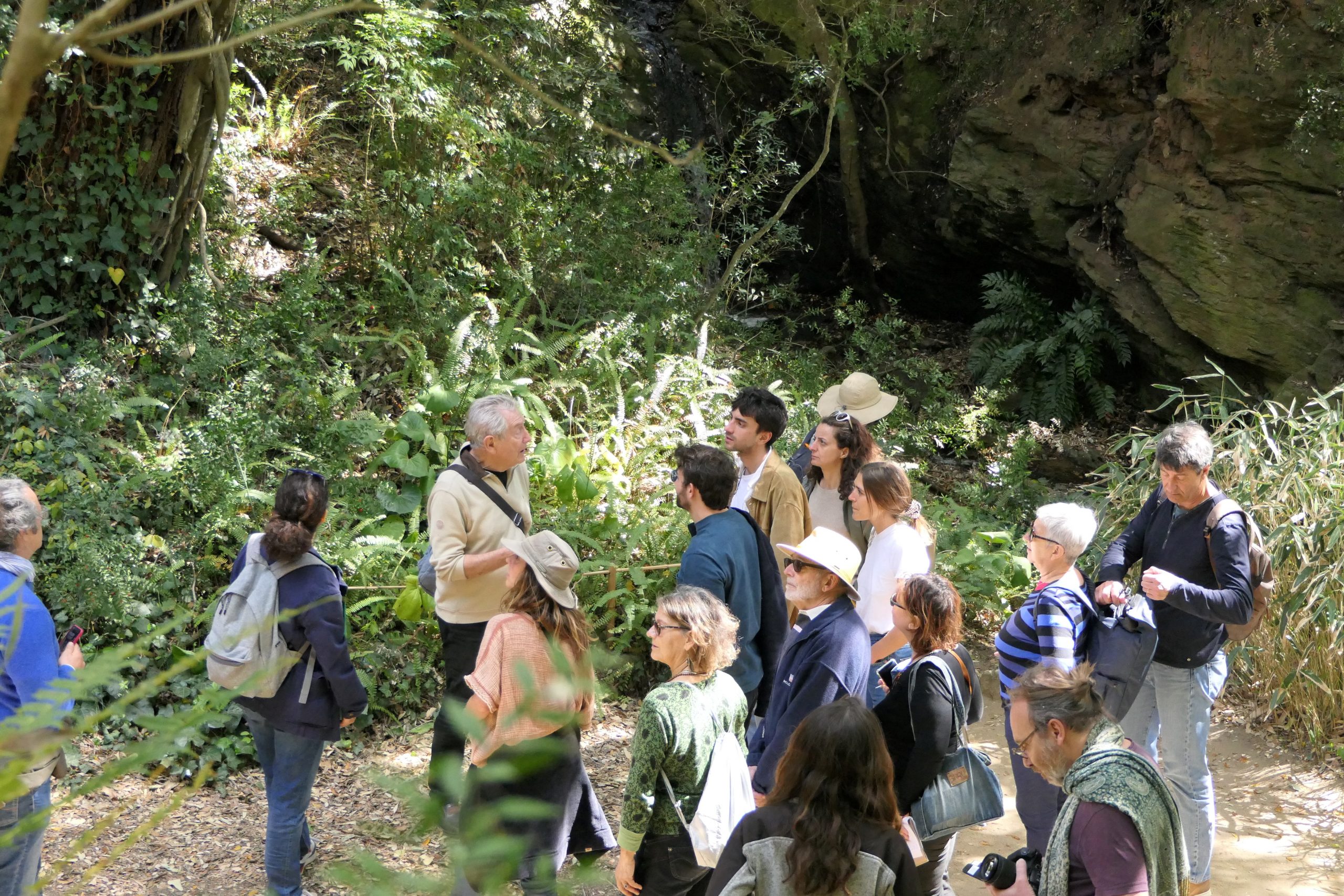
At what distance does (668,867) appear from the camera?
3113 mm

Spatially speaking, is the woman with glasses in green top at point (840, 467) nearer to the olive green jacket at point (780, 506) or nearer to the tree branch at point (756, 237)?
the olive green jacket at point (780, 506)

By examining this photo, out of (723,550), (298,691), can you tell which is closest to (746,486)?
(723,550)

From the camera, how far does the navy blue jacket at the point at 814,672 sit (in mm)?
3240

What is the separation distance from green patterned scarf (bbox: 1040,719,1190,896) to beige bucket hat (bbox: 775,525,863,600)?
1.07 meters

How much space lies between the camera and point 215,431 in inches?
246

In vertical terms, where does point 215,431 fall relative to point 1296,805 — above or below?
above

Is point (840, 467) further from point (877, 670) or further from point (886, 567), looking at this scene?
point (877, 670)

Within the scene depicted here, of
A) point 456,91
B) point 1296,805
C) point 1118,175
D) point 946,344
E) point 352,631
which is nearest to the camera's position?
point 1296,805

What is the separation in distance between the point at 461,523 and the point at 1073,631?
226 cm

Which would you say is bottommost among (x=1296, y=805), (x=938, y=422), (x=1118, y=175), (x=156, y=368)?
(x=1296, y=805)

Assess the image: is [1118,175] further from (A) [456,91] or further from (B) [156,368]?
(B) [156,368]

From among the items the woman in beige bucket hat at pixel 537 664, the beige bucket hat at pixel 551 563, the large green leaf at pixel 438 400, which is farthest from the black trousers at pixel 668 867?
the large green leaf at pixel 438 400

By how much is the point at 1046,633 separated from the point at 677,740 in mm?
1367

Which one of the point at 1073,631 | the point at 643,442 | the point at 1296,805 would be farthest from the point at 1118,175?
the point at 1073,631
